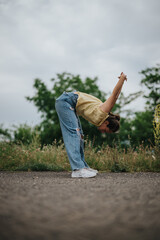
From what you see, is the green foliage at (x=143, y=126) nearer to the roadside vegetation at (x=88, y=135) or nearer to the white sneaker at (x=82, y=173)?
the roadside vegetation at (x=88, y=135)

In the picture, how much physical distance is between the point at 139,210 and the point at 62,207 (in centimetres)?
53

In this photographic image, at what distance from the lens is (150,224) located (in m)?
1.34

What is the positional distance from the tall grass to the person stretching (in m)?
1.53

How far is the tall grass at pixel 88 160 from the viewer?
500 cm

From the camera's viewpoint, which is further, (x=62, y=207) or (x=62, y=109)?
(x=62, y=109)

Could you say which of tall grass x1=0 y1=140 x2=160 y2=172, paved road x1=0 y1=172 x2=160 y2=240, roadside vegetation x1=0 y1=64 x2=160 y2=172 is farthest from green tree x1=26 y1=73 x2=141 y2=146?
paved road x1=0 y1=172 x2=160 y2=240

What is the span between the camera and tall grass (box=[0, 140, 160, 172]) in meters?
5.00

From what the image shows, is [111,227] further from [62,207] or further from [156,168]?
[156,168]

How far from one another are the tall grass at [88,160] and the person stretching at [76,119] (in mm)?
1531

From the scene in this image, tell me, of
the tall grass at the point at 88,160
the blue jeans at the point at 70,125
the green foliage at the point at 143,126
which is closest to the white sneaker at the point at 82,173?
the blue jeans at the point at 70,125

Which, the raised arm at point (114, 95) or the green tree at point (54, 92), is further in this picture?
the green tree at point (54, 92)

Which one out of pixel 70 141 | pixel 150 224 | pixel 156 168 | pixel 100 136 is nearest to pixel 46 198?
pixel 150 224

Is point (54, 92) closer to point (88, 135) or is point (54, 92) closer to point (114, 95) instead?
point (88, 135)

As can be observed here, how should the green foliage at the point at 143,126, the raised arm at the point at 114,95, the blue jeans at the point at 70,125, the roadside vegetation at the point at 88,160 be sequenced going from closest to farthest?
the raised arm at the point at 114,95
the blue jeans at the point at 70,125
the roadside vegetation at the point at 88,160
the green foliage at the point at 143,126
